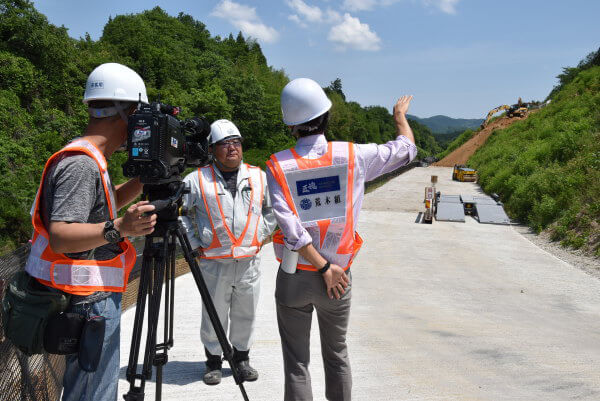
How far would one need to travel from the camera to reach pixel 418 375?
3.82 metres

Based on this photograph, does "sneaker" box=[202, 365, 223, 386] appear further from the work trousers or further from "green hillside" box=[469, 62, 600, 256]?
"green hillside" box=[469, 62, 600, 256]

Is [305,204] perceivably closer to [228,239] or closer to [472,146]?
[228,239]

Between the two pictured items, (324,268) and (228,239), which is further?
(228,239)

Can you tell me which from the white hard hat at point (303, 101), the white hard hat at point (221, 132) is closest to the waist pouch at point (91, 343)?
the white hard hat at point (303, 101)

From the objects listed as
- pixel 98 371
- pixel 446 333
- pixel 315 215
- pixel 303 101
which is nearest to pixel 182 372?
pixel 98 371

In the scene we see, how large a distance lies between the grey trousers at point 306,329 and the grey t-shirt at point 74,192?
98cm

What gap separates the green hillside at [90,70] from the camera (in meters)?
23.8

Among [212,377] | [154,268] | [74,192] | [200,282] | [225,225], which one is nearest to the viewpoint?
[74,192]

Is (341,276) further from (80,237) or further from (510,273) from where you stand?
(510,273)

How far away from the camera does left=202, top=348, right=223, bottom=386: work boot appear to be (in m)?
3.52

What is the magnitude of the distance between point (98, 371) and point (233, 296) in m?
1.72

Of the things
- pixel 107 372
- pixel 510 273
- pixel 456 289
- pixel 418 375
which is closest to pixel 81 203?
pixel 107 372

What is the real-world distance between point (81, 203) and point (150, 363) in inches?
32.5

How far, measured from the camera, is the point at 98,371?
199cm
